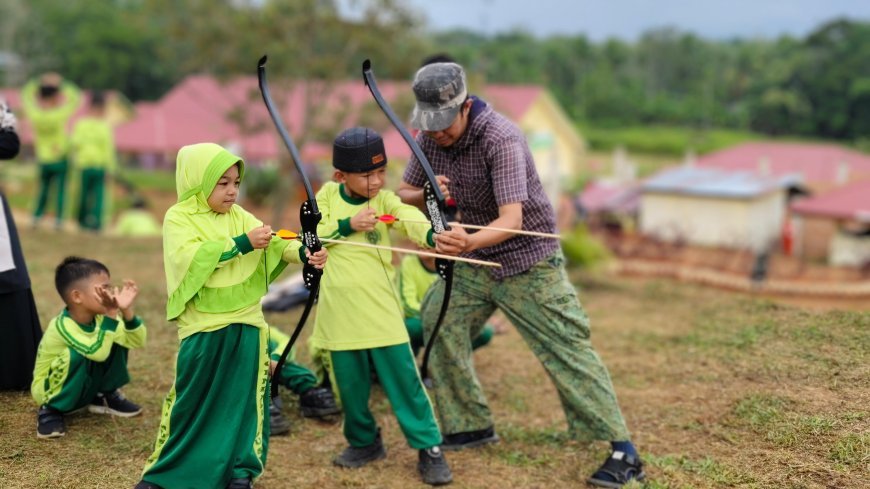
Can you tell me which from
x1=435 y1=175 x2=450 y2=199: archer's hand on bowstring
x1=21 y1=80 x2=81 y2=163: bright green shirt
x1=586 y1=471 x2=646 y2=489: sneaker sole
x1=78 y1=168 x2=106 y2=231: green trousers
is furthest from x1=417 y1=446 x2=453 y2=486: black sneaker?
x1=78 y1=168 x2=106 y2=231: green trousers

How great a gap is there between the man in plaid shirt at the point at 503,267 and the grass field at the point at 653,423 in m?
0.42

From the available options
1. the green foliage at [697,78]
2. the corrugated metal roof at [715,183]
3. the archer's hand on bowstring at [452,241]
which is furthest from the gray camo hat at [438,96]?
the green foliage at [697,78]

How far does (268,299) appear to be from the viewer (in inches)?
302

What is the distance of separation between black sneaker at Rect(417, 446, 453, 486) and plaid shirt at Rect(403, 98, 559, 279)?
0.98 metres

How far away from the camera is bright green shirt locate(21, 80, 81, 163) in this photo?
11.8 m

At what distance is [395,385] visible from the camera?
4500 millimetres

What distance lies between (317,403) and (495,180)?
1903 mm

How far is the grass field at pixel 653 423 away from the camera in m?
4.49

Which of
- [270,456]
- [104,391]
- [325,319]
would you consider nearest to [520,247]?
[325,319]

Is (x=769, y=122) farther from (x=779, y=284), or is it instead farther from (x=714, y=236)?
(x=779, y=284)

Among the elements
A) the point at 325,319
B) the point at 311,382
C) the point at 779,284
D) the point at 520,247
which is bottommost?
the point at 779,284

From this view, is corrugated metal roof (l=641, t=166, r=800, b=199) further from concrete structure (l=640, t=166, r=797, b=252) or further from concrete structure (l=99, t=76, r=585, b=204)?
concrete structure (l=99, t=76, r=585, b=204)

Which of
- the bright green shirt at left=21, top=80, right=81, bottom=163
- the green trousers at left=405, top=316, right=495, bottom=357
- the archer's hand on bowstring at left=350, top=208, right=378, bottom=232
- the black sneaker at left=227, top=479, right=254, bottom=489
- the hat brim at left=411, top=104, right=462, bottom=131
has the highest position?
the bright green shirt at left=21, top=80, right=81, bottom=163

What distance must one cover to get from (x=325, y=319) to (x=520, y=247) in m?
1.08
